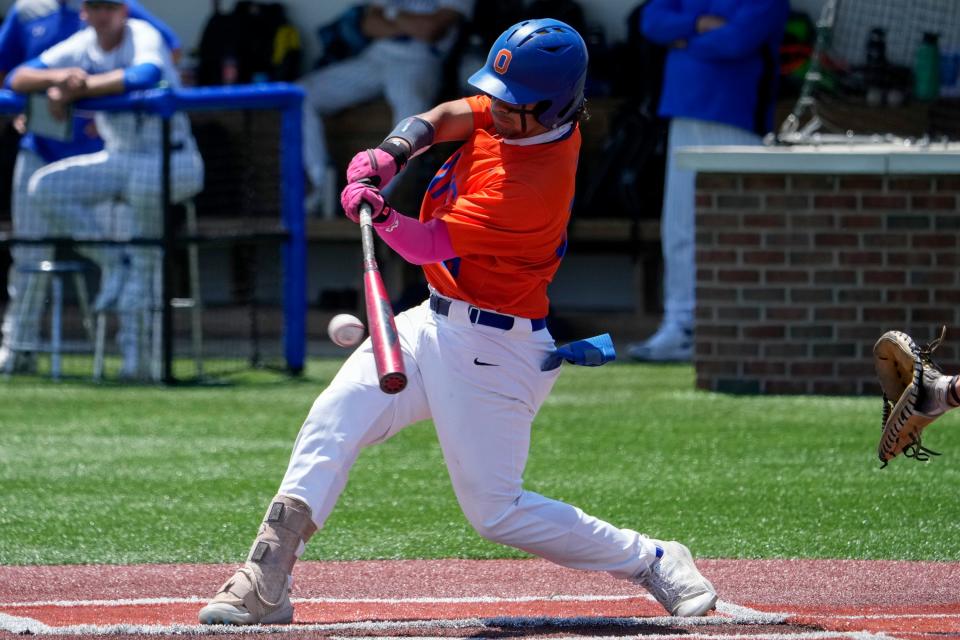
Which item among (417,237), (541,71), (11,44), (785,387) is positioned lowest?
(785,387)

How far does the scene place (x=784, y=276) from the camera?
9.32 metres

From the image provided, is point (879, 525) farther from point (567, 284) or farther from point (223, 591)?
point (567, 284)

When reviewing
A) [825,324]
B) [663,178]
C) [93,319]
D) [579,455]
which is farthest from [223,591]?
[663,178]

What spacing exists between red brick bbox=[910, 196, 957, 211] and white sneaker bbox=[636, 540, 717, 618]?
16.4 feet

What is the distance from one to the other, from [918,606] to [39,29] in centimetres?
746

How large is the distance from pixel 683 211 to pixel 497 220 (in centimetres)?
636

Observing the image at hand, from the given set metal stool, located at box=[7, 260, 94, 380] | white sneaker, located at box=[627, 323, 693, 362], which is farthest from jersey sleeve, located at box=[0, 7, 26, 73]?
white sneaker, located at box=[627, 323, 693, 362]

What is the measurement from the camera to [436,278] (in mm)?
4758

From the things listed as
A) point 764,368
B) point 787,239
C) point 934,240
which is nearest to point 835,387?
point 764,368

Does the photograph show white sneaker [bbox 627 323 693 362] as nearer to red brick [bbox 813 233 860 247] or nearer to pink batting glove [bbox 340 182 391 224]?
red brick [bbox 813 233 860 247]

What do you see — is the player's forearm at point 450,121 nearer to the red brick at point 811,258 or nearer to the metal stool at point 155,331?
the red brick at point 811,258

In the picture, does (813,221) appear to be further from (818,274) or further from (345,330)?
(345,330)

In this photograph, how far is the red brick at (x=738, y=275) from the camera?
9336mm

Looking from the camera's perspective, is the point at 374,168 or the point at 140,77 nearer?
the point at 374,168
